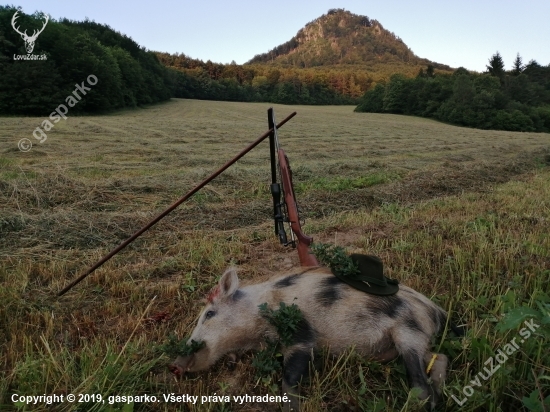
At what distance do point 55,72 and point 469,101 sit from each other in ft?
170

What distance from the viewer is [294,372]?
209 centimetres

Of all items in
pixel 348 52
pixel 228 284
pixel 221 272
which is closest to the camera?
pixel 228 284

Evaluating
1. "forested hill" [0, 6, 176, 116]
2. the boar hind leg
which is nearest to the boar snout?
the boar hind leg

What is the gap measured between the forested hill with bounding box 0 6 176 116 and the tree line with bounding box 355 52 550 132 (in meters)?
39.7

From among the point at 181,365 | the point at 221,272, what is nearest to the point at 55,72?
the point at 221,272

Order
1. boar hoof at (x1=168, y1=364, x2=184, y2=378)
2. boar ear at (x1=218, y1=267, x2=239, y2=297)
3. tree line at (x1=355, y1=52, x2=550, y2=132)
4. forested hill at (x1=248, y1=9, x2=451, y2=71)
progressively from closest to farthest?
boar hoof at (x1=168, y1=364, x2=184, y2=378)
boar ear at (x1=218, y1=267, x2=239, y2=297)
tree line at (x1=355, y1=52, x2=550, y2=132)
forested hill at (x1=248, y1=9, x2=451, y2=71)

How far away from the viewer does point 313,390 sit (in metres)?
2.04

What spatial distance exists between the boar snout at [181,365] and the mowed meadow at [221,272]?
70 mm

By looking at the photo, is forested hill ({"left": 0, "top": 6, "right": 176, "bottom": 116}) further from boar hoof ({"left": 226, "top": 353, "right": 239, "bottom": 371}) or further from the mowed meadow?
boar hoof ({"left": 226, "top": 353, "right": 239, "bottom": 371})

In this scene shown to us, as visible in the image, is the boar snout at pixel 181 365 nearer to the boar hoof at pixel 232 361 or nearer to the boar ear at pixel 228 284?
the boar hoof at pixel 232 361

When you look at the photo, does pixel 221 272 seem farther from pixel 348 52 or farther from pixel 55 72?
pixel 348 52

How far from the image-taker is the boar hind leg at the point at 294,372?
6.54ft

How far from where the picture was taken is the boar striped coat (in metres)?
2.09

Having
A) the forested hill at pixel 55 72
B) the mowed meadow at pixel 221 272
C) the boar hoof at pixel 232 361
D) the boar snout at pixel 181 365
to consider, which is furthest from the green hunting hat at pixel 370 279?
the forested hill at pixel 55 72
